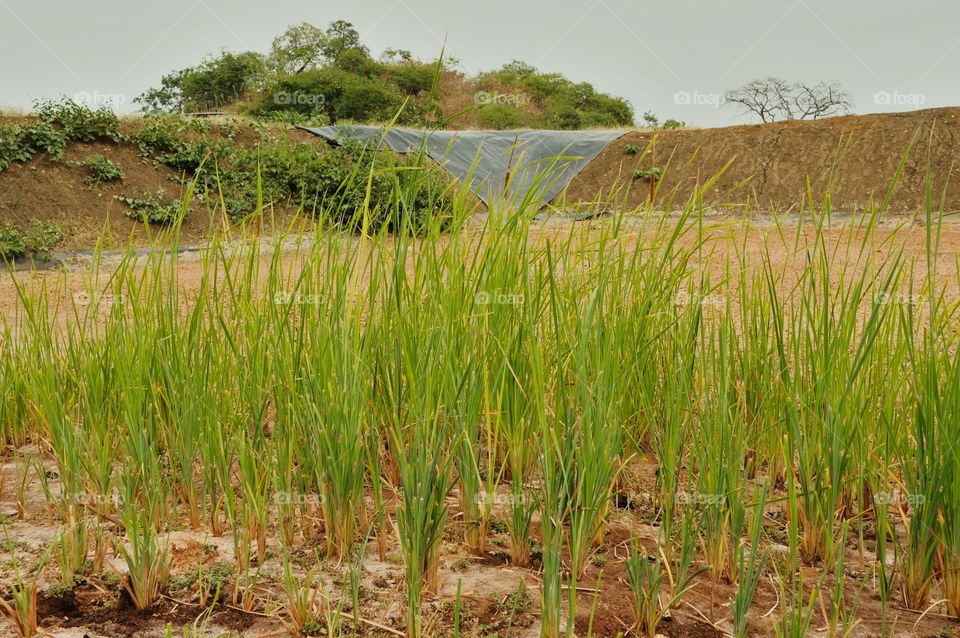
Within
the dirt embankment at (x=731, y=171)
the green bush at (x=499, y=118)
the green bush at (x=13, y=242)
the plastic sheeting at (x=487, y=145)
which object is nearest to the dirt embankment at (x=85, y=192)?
the dirt embankment at (x=731, y=171)

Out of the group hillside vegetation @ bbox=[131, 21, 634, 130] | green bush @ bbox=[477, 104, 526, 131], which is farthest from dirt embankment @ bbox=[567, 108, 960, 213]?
green bush @ bbox=[477, 104, 526, 131]

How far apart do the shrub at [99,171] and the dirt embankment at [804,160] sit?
7.93 m

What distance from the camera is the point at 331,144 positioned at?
14.6 m

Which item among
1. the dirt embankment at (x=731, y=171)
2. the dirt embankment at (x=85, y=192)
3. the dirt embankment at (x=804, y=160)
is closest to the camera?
the dirt embankment at (x=85, y=192)

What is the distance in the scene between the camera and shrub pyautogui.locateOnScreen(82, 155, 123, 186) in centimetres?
1207

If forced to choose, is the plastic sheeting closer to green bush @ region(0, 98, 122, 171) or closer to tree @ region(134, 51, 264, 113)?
green bush @ region(0, 98, 122, 171)

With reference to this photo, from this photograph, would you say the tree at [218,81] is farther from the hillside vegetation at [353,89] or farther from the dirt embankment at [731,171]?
the dirt embankment at [731,171]

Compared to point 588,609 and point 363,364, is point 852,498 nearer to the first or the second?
point 588,609

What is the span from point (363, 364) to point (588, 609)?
0.68 meters

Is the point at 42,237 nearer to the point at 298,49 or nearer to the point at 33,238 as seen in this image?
the point at 33,238

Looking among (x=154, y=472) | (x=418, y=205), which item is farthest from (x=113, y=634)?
(x=418, y=205)

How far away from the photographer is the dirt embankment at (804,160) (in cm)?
1514

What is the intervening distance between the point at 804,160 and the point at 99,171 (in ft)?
42.0

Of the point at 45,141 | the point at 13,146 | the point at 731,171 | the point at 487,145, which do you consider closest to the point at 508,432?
the point at 13,146
